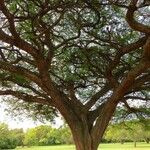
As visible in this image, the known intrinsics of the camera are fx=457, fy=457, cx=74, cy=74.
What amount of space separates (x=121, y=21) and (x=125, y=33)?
431 mm

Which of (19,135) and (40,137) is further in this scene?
(40,137)

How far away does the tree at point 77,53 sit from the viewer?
501 inches

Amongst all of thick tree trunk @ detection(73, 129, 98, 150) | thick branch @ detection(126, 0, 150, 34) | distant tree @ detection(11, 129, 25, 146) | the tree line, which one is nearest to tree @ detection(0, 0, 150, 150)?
thick tree trunk @ detection(73, 129, 98, 150)

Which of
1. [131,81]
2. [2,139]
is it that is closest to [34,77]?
[131,81]

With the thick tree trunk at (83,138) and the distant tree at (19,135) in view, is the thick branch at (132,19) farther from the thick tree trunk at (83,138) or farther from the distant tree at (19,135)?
the distant tree at (19,135)

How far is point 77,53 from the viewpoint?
1545 cm

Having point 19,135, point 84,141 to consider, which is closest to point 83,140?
point 84,141

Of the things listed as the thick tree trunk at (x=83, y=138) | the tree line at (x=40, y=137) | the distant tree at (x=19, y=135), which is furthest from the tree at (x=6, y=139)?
the thick tree trunk at (x=83, y=138)

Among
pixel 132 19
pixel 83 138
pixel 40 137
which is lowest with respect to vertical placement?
pixel 83 138

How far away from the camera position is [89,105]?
17156 millimetres

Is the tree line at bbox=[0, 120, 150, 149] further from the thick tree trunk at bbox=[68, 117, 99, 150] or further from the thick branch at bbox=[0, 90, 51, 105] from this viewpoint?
the thick tree trunk at bbox=[68, 117, 99, 150]

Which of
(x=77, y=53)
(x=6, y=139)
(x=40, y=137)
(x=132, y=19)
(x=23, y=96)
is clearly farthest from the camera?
(x=40, y=137)

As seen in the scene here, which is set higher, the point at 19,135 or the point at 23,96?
the point at 19,135

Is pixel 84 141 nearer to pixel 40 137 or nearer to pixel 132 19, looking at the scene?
pixel 132 19
